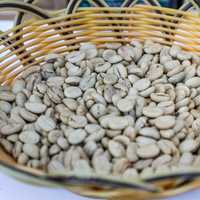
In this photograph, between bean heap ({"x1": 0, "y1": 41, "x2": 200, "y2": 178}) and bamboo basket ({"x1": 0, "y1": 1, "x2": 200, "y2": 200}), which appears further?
bamboo basket ({"x1": 0, "y1": 1, "x2": 200, "y2": 200})

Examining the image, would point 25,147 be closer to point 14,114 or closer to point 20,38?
point 14,114

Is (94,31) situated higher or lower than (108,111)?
higher

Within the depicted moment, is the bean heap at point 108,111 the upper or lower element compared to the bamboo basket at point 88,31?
lower

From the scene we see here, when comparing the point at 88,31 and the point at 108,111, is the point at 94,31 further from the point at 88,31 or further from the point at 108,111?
the point at 108,111

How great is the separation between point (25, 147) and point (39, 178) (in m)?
0.13

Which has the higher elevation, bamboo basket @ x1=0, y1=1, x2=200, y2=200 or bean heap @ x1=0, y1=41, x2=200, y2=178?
bamboo basket @ x1=0, y1=1, x2=200, y2=200

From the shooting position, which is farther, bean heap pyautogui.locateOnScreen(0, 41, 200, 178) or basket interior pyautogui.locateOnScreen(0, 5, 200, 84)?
basket interior pyautogui.locateOnScreen(0, 5, 200, 84)

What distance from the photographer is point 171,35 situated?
67cm

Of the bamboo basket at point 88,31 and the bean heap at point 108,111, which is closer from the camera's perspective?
the bean heap at point 108,111

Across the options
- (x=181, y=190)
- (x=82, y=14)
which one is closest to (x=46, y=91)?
(x=82, y=14)

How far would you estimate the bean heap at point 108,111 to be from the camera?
0.47 m

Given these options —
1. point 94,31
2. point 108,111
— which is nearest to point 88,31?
point 94,31

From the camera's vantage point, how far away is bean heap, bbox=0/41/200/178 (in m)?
0.47

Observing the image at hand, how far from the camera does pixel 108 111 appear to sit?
554 millimetres
